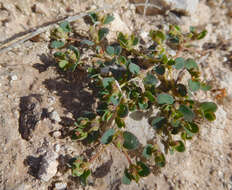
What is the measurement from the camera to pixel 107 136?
177 centimetres

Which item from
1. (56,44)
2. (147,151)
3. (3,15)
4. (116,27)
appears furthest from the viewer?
(116,27)

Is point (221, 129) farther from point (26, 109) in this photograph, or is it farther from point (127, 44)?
point (26, 109)

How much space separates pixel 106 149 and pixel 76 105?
0.47 metres

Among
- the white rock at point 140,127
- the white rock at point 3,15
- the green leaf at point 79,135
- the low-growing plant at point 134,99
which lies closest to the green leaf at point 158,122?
the low-growing plant at point 134,99

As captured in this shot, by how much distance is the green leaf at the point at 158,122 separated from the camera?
187 cm

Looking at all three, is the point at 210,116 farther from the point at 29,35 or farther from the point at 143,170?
the point at 29,35

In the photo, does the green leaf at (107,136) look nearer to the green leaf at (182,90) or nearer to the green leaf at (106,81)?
the green leaf at (106,81)

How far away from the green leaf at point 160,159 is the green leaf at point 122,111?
397 mm

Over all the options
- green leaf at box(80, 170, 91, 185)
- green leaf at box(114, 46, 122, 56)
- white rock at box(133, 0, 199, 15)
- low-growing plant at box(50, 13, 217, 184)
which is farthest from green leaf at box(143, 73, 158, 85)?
white rock at box(133, 0, 199, 15)

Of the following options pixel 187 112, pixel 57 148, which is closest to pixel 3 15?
pixel 57 148

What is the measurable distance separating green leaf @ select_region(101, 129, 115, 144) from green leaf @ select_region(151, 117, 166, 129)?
0.35 meters

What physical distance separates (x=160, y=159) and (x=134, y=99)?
1.77ft

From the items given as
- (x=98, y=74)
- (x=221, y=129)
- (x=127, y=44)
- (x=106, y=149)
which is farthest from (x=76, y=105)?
(x=221, y=129)

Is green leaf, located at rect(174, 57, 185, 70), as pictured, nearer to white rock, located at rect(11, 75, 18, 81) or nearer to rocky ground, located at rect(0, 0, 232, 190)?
rocky ground, located at rect(0, 0, 232, 190)
